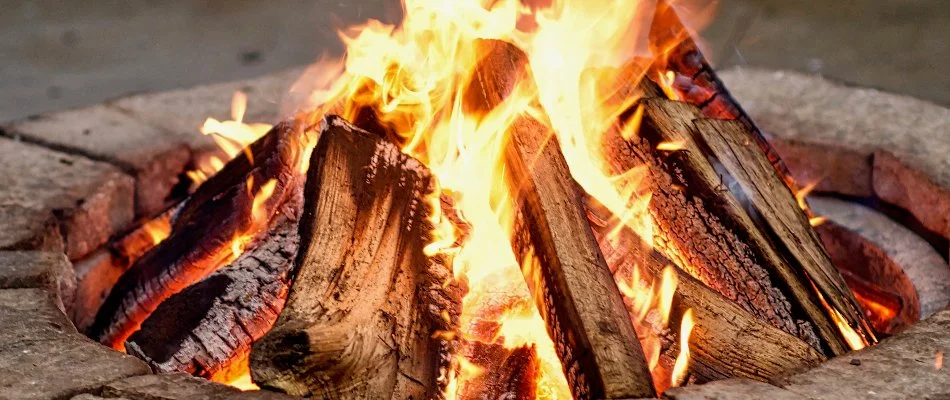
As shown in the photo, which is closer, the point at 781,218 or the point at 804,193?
the point at 781,218

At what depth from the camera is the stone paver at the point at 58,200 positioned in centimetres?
233

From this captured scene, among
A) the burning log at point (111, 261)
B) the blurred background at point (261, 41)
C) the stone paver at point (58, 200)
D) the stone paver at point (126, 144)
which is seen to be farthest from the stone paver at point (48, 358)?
the blurred background at point (261, 41)

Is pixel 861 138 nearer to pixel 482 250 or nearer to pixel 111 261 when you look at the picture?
pixel 482 250

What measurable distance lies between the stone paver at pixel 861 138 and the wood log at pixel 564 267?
3.98ft

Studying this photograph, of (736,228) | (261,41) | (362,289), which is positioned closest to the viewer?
(362,289)

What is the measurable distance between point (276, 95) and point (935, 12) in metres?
4.50

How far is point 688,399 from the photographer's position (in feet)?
5.21

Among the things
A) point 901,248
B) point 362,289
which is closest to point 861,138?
point 901,248

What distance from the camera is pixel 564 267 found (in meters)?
1.76

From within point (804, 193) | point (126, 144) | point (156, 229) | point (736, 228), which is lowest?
point (156, 229)

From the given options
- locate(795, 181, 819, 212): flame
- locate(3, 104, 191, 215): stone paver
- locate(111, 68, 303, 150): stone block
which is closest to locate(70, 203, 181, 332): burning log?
locate(3, 104, 191, 215): stone paver

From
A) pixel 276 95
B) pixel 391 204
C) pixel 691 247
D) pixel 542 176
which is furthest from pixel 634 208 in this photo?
pixel 276 95

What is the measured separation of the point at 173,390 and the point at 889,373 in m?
1.23

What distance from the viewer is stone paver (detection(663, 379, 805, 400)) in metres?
1.60
